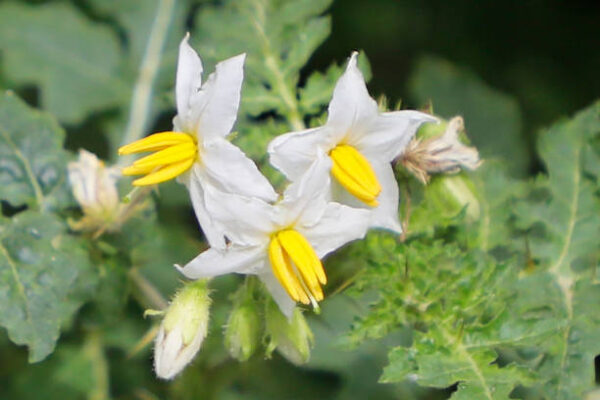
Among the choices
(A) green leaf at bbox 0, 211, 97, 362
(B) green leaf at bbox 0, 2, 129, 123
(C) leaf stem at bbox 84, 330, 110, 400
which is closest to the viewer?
(A) green leaf at bbox 0, 211, 97, 362

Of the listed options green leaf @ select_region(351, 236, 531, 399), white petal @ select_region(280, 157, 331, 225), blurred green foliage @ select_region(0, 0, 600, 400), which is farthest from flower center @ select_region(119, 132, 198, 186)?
green leaf @ select_region(351, 236, 531, 399)

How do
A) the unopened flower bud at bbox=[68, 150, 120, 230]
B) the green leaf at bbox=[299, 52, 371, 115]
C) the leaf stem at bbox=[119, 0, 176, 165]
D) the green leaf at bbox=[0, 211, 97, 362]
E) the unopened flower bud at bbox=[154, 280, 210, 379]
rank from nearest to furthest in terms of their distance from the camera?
the unopened flower bud at bbox=[154, 280, 210, 379] < the green leaf at bbox=[0, 211, 97, 362] < the unopened flower bud at bbox=[68, 150, 120, 230] < the green leaf at bbox=[299, 52, 371, 115] < the leaf stem at bbox=[119, 0, 176, 165]

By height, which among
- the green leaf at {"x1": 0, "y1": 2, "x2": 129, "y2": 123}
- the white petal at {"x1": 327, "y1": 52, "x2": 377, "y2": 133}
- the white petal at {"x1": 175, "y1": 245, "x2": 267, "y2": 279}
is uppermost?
the white petal at {"x1": 327, "y1": 52, "x2": 377, "y2": 133}

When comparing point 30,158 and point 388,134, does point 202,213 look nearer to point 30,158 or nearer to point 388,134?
point 388,134

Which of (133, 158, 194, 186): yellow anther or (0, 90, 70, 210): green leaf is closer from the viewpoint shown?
(133, 158, 194, 186): yellow anther

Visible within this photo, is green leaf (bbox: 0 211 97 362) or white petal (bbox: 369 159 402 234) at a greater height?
white petal (bbox: 369 159 402 234)

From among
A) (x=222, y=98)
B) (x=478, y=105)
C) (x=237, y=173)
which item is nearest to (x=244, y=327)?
(x=237, y=173)

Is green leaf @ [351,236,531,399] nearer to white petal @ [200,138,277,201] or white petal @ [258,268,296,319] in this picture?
white petal @ [258,268,296,319]
